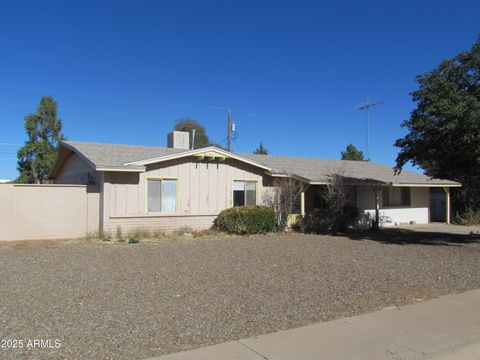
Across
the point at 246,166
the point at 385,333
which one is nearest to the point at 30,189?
the point at 246,166

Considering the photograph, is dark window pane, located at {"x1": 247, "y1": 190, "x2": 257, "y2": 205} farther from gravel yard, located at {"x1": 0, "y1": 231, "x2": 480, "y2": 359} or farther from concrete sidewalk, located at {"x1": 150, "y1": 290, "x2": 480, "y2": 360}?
concrete sidewalk, located at {"x1": 150, "y1": 290, "x2": 480, "y2": 360}

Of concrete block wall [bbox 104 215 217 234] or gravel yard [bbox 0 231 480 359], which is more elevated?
concrete block wall [bbox 104 215 217 234]

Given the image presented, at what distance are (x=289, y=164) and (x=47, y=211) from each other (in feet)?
44.1

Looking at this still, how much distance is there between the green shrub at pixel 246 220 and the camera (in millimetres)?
18172

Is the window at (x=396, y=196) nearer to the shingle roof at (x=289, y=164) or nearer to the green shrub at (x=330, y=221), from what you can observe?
the shingle roof at (x=289, y=164)

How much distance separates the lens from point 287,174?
20.7 meters

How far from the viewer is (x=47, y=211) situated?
51.9ft

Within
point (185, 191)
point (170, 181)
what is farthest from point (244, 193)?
point (170, 181)

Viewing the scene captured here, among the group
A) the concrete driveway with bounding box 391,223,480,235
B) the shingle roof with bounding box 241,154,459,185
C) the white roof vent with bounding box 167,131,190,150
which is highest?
the white roof vent with bounding box 167,131,190,150

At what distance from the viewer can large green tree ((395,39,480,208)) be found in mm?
13789

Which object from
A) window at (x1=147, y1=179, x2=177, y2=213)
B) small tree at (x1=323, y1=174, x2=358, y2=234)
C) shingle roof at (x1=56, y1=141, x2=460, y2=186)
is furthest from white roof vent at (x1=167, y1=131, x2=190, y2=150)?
small tree at (x1=323, y1=174, x2=358, y2=234)

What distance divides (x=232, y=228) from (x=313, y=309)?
11.6 metres

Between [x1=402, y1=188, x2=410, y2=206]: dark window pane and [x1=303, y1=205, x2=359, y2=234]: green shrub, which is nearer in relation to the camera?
[x1=303, y1=205, x2=359, y2=234]: green shrub

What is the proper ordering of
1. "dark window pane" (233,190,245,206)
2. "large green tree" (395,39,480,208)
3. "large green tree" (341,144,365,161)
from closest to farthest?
"large green tree" (395,39,480,208)
"dark window pane" (233,190,245,206)
"large green tree" (341,144,365,161)
